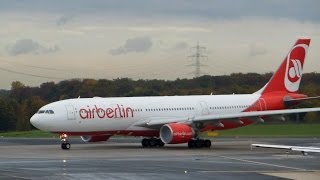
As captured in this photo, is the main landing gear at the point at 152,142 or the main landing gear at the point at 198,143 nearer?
the main landing gear at the point at 198,143

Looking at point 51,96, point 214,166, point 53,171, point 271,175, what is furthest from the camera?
point 51,96

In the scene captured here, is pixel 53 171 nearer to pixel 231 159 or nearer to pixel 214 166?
pixel 214 166

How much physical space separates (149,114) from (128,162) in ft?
54.1

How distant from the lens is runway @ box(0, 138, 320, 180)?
32938 millimetres

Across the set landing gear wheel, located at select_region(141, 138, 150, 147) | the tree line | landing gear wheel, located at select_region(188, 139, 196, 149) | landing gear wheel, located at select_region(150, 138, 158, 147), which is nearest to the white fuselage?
landing gear wheel, located at select_region(150, 138, 158, 147)

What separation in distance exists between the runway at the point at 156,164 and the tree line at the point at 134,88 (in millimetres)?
47577

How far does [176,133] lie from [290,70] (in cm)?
1408

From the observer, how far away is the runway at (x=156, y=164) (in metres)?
32.9

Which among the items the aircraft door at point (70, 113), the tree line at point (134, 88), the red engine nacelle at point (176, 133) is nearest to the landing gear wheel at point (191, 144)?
the red engine nacelle at point (176, 133)

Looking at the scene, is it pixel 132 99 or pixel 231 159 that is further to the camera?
pixel 132 99

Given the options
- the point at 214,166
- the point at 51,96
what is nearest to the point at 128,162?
the point at 214,166

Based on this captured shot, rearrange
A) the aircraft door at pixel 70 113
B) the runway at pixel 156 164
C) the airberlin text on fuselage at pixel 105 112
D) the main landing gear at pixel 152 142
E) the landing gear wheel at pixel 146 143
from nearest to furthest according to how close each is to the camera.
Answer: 1. the runway at pixel 156 164
2. the aircraft door at pixel 70 113
3. the airberlin text on fuselage at pixel 105 112
4. the main landing gear at pixel 152 142
5. the landing gear wheel at pixel 146 143

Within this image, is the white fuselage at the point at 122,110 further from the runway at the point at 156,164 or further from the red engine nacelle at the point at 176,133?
the red engine nacelle at the point at 176,133

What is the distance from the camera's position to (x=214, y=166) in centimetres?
3806
